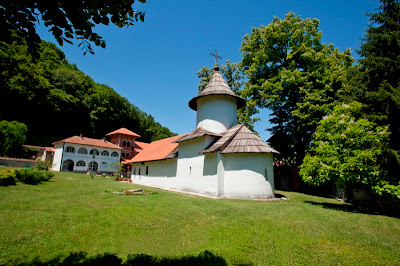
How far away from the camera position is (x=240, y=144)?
44.2 ft

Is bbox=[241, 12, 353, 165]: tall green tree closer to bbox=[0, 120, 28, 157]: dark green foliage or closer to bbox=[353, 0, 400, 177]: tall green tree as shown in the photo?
bbox=[353, 0, 400, 177]: tall green tree

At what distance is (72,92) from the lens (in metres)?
46.5

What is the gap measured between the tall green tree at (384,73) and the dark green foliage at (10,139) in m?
42.8

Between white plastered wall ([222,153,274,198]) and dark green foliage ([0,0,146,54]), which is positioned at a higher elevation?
dark green foliage ([0,0,146,54])

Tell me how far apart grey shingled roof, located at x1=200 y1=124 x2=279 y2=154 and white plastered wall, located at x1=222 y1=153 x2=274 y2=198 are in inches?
16.9

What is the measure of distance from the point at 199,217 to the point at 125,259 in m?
3.54

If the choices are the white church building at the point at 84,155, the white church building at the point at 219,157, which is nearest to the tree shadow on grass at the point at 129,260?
the white church building at the point at 219,157

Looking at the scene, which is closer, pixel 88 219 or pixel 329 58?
pixel 88 219

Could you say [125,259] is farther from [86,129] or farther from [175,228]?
[86,129]

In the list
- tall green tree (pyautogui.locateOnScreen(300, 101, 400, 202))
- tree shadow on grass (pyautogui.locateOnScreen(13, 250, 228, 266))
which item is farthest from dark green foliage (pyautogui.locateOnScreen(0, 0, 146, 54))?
tall green tree (pyautogui.locateOnScreen(300, 101, 400, 202))

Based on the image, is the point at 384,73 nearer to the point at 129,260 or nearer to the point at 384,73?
the point at 384,73

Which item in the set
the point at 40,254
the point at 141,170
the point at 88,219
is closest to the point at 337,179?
the point at 88,219

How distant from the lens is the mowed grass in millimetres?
4453

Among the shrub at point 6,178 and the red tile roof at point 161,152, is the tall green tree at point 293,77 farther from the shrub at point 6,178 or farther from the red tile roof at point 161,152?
the shrub at point 6,178
